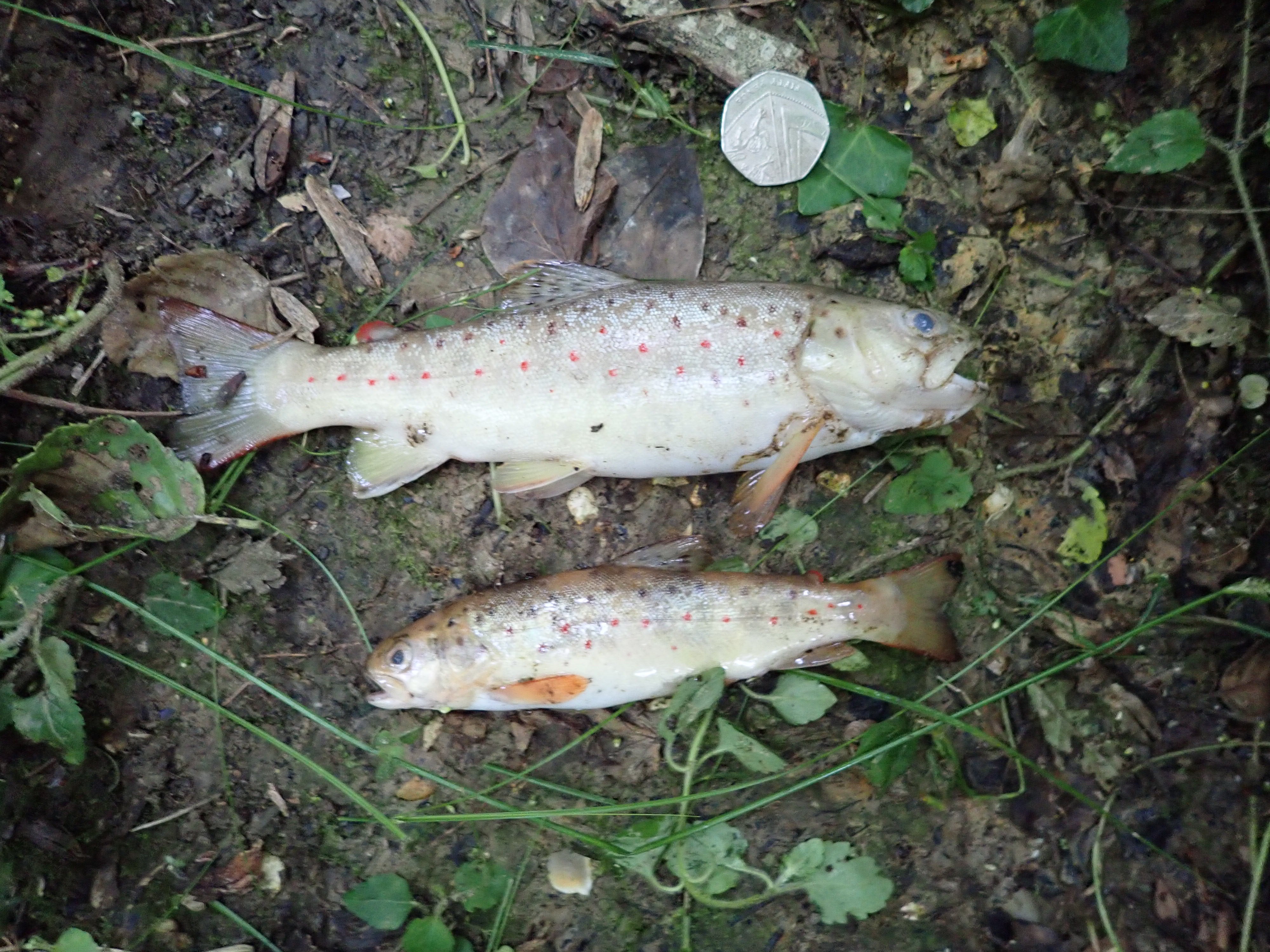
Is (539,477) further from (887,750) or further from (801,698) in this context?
(887,750)

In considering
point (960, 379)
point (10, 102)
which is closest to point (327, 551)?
point (10, 102)

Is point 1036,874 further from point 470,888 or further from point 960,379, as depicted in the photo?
point 470,888

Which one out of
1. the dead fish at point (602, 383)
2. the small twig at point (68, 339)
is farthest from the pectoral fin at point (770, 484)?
the small twig at point (68, 339)

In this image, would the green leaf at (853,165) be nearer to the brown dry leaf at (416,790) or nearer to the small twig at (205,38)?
the small twig at (205,38)

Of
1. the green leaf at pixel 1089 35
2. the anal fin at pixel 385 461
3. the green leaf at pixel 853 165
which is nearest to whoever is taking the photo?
the green leaf at pixel 1089 35

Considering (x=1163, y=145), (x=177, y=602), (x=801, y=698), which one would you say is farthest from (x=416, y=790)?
(x=1163, y=145)

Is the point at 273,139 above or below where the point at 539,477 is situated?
above
